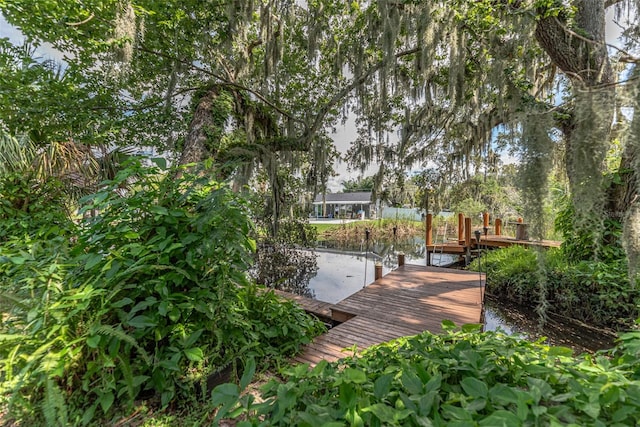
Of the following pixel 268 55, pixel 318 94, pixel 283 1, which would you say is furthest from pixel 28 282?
pixel 318 94

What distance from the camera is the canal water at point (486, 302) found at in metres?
3.59

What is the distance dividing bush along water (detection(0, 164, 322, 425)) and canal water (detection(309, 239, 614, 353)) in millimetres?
1539

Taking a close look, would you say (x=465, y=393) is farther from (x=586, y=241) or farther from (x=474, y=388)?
(x=586, y=241)

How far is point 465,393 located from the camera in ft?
2.82

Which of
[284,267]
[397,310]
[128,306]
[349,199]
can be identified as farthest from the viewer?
[349,199]

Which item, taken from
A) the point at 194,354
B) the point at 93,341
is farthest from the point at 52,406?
the point at 194,354

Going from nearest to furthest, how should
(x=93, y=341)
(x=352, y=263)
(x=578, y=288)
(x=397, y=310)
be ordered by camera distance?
(x=93, y=341)
(x=397, y=310)
(x=578, y=288)
(x=352, y=263)

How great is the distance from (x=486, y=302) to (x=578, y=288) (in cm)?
140

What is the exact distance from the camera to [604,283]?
3.90 m

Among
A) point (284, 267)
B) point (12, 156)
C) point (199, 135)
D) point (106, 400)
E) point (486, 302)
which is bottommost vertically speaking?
point (486, 302)

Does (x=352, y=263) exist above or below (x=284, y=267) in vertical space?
below

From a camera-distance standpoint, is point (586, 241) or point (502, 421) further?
point (586, 241)

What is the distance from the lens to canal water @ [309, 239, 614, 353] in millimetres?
3594

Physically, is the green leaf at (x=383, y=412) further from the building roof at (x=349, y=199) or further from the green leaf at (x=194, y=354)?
the building roof at (x=349, y=199)
